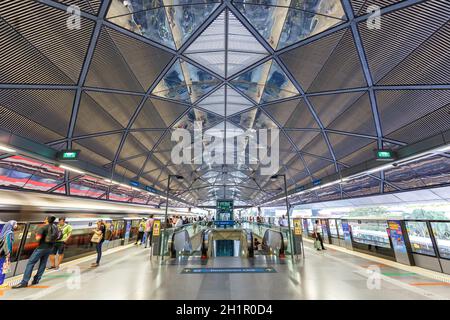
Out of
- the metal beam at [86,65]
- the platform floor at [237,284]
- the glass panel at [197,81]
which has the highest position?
the glass panel at [197,81]

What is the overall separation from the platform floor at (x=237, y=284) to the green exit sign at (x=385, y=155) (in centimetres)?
605

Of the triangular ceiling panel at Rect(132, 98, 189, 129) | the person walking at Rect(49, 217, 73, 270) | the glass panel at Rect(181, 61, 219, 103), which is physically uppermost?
the glass panel at Rect(181, 61, 219, 103)

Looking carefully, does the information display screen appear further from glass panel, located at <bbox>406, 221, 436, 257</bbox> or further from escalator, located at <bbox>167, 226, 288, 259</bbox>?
escalator, located at <bbox>167, 226, 288, 259</bbox>

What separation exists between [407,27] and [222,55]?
8714mm

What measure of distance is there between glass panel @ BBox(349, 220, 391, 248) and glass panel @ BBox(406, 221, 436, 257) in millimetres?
1374

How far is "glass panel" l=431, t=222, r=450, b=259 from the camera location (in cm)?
803

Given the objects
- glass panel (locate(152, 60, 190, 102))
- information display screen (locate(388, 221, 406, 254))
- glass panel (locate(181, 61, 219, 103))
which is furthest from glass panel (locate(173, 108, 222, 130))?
information display screen (locate(388, 221, 406, 254))

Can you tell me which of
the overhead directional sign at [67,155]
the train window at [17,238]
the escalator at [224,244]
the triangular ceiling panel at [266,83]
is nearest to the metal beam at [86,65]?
the overhead directional sign at [67,155]

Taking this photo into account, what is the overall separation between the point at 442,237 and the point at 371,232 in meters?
4.29

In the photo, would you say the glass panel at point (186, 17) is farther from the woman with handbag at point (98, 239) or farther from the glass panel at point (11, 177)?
the glass panel at point (11, 177)

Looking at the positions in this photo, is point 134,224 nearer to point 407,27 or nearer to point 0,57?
point 0,57

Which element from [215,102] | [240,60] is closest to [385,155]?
[240,60]

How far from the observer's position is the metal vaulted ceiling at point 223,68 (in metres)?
7.89
